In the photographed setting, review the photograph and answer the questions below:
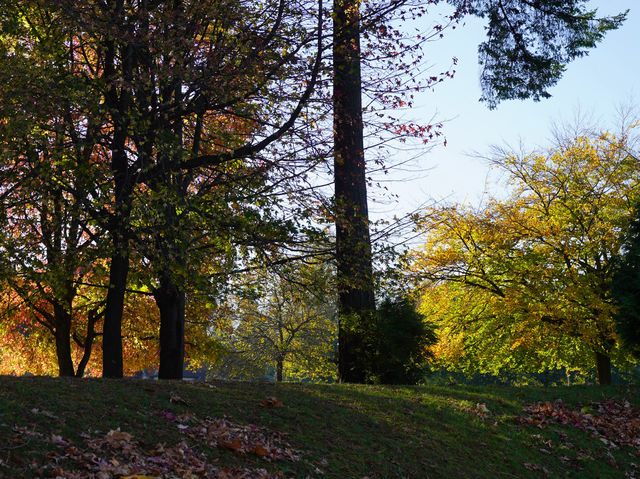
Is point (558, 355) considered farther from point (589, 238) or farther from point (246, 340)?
point (246, 340)

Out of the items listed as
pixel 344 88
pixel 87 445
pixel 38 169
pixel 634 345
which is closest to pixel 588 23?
pixel 344 88

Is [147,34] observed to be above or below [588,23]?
below

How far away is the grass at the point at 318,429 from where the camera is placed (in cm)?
565

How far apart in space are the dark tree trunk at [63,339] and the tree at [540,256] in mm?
10553

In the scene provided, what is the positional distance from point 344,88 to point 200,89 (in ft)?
16.6

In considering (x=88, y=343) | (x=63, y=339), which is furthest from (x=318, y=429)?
(x=88, y=343)

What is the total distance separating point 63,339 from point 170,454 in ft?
38.9

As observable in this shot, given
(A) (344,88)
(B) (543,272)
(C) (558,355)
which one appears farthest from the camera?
(C) (558,355)

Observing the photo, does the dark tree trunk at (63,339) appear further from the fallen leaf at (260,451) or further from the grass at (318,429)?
the fallen leaf at (260,451)

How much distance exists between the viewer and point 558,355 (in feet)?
71.7

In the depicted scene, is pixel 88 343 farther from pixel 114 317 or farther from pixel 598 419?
pixel 598 419

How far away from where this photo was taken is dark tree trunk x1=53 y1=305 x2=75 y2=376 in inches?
623

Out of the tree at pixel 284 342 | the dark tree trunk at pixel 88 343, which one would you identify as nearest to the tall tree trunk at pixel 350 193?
the dark tree trunk at pixel 88 343

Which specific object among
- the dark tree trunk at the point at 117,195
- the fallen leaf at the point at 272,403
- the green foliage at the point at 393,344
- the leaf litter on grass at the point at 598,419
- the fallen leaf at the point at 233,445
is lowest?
the leaf litter on grass at the point at 598,419
